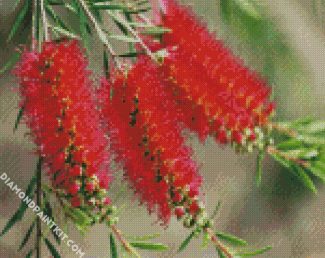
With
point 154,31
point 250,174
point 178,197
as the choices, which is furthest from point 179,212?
point 250,174

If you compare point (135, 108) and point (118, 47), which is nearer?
point (135, 108)

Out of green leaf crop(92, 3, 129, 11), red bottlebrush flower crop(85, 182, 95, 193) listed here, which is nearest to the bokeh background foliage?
green leaf crop(92, 3, 129, 11)

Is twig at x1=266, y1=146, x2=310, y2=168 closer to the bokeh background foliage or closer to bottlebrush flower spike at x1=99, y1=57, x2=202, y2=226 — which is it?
bottlebrush flower spike at x1=99, y1=57, x2=202, y2=226

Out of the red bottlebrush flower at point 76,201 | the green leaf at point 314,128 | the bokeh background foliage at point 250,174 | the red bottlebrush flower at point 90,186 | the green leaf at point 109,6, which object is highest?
the green leaf at point 109,6

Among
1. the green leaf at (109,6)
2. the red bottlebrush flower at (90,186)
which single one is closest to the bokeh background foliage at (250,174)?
the green leaf at (109,6)

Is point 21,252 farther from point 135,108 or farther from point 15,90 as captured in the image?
point 135,108

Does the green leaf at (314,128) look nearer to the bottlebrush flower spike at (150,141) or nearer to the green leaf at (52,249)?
the bottlebrush flower spike at (150,141)

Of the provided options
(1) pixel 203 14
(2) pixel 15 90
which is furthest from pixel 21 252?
(1) pixel 203 14

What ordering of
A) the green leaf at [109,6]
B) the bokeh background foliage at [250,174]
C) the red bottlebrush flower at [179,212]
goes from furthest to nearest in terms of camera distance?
the bokeh background foliage at [250,174] → the green leaf at [109,6] → the red bottlebrush flower at [179,212]
